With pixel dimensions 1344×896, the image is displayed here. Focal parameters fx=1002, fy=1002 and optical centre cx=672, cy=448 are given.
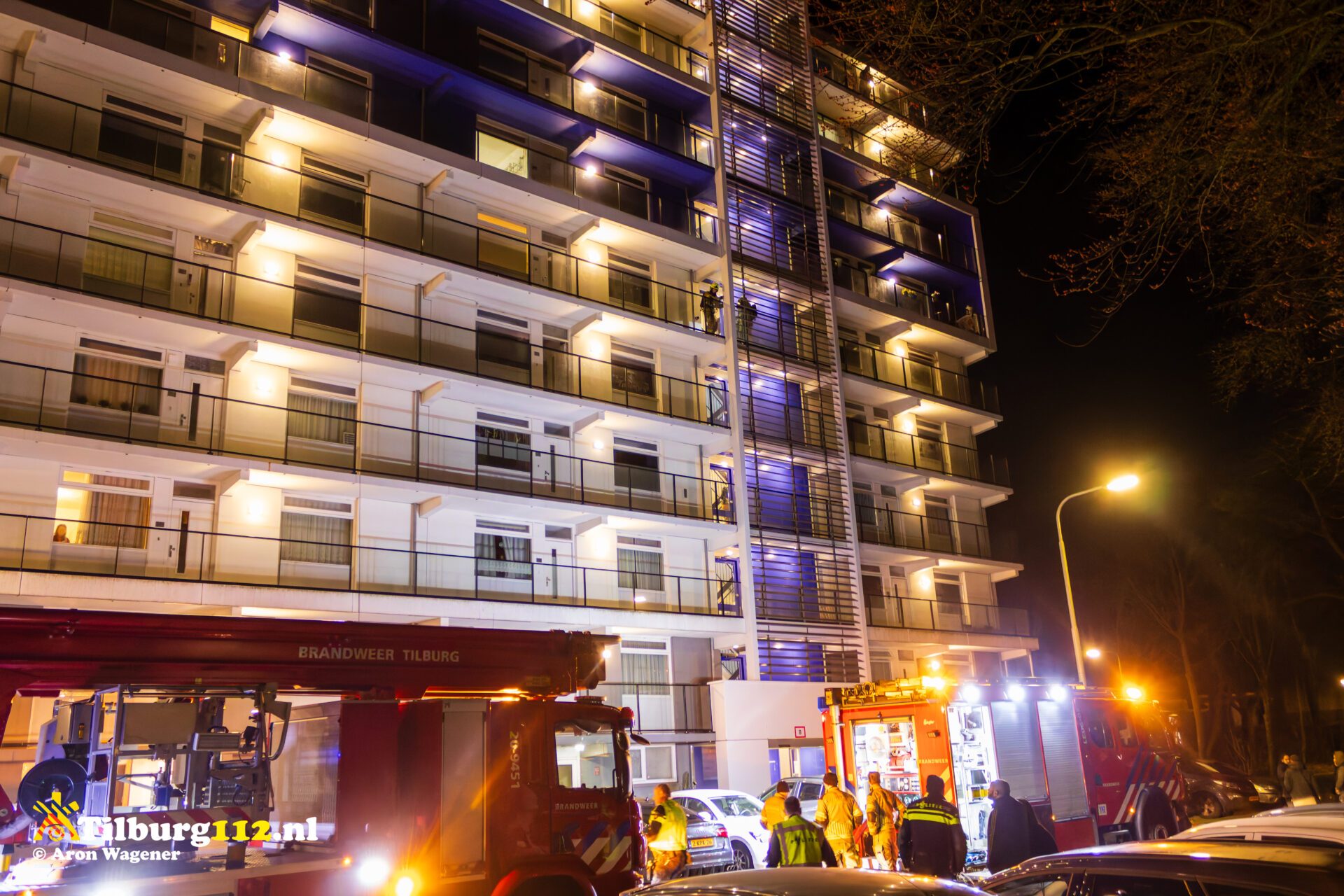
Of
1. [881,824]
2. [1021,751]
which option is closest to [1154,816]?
[1021,751]

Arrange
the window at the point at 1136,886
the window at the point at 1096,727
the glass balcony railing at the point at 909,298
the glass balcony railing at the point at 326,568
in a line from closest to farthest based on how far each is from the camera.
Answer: the window at the point at 1136,886 → the window at the point at 1096,727 → the glass balcony railing at the point at 326,568 → the glass balcony railing at the point at 909,298

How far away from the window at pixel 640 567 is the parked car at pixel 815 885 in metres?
20.3

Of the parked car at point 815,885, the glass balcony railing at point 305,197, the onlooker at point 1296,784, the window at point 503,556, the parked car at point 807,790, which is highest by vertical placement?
the glass balcony railing at point 305,197

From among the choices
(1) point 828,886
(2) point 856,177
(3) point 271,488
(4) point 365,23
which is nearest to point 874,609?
(2) point 856,177

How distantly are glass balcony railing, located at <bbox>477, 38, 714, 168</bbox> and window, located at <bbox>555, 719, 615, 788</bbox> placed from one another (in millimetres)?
19328

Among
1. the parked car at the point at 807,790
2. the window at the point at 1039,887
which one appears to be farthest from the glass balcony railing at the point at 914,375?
the window at the point at 1039,887

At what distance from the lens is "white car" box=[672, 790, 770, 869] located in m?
16.8

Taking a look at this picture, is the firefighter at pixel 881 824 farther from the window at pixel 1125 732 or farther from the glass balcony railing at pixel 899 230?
the glass balcony railing at pixel 899 230

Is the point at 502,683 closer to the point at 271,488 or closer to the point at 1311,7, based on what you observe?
the point at 1311,7

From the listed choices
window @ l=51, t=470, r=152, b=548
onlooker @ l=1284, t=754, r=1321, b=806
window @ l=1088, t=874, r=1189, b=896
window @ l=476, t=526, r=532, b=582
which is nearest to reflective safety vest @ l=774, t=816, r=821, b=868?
window @ l=1088, t=874, r=1189, b=896

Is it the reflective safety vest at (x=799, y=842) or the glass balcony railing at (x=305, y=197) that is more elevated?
the glass balcony railing at (x=305, y=197)

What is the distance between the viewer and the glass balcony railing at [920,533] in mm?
33062

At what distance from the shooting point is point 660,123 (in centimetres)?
2997

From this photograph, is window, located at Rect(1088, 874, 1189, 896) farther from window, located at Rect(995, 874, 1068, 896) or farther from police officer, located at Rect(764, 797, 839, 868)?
police officer, located at Rect(764, 797, 839, 868)
